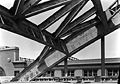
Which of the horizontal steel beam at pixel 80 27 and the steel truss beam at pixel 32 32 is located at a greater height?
the horizontal steel beam at pixel 80 27

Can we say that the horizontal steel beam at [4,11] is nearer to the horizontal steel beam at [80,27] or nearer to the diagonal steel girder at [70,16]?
the diagonal steel girder at [70,16]

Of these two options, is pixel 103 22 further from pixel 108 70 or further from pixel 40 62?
pixel 108 70

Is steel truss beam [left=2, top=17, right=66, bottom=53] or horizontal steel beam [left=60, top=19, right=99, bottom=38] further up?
horizontal steel beam [left=60, top=19, right=99, bottom=38]

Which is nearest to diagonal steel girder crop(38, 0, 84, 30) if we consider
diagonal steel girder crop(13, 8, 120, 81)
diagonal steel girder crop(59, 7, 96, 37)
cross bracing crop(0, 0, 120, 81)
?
cross bracing crop(0, 0, 120, 81)

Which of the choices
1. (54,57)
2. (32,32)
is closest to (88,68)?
(54,57)

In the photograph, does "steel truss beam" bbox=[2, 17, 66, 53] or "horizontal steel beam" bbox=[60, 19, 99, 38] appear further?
"horizontal steel beam" bbox=[60, 19, 99, 38]

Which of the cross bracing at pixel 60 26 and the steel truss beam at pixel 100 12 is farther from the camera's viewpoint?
the steel truss beam at pixel 100 12

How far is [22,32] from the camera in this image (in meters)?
7.16

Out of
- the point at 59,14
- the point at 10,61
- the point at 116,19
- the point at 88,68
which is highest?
the point at 116,19

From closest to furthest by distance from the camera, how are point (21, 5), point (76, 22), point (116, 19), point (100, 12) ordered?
point (21, 5)
point (100, 12)
point (76, 22)
point (116, 19)

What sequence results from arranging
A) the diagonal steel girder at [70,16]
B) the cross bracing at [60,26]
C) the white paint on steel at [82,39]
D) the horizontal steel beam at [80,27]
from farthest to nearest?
1. the white paint on steel at [82,39]
2. the horizontal steel beam at [80,27]
3. the diagonal steel girder at [70,16]
4. the cross bracing at [60,26]

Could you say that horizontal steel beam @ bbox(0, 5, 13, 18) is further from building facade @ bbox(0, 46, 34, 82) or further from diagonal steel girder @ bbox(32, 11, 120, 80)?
building facade @ bbox(0, 46, 34, 82)

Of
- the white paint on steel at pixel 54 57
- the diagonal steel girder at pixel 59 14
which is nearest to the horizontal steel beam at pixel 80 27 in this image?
the white paint on steel at pixel 54 57

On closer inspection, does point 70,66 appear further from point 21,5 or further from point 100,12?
point 21,5
